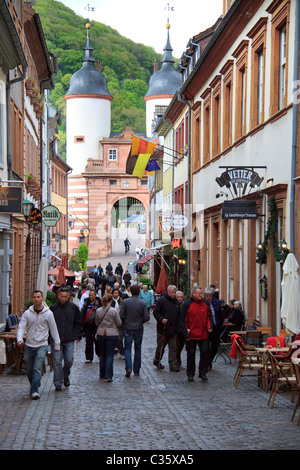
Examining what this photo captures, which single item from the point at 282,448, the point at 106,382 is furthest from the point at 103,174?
the point at 282,448

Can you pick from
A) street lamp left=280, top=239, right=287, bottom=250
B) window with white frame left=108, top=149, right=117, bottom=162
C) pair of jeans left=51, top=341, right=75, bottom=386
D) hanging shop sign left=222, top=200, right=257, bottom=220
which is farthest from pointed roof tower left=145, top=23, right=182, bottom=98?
pair of jeans left=51, top=341, right=75, bottom=386

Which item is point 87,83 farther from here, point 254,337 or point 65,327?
point 65,327

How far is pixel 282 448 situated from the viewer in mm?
8461

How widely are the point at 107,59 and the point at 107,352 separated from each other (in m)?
112

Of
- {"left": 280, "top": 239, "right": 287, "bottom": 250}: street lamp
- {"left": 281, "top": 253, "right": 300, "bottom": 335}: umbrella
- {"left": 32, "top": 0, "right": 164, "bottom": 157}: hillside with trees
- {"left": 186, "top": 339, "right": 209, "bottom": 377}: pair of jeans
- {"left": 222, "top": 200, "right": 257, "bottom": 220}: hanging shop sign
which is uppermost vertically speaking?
{"left": 32, "top": 0, "right": 164, "bottom": 157}: hillside with trees

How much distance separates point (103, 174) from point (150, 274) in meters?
25.8

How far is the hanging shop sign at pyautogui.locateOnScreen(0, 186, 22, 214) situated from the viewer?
16.6 m

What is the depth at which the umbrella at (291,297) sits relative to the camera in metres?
13.3

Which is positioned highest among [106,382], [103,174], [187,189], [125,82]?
[125,82]

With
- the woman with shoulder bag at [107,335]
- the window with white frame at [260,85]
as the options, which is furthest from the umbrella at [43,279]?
the woman with shoulder bag at [107,335]

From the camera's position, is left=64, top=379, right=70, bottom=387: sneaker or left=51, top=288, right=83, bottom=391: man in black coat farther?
left=64, top=379, right=70, bottom=387: sneaker

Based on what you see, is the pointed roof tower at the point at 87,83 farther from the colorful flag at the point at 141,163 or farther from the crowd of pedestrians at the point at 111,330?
the crowd of pedestrians at the point at 111,330

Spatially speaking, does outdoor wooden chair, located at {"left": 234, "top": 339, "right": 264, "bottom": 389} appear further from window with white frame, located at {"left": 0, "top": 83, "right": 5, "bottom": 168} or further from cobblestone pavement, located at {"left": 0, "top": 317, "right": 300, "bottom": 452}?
window with white frame, located at {"left": 0, "top": 83, "right": 5, "bottom": 168}

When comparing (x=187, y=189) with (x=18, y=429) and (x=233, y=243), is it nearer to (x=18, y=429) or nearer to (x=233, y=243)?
(x=233, y=243)
